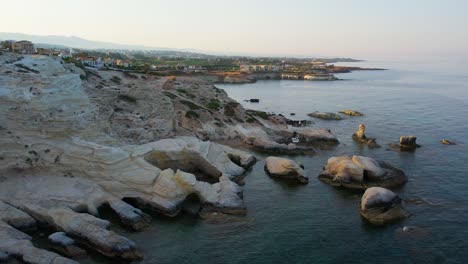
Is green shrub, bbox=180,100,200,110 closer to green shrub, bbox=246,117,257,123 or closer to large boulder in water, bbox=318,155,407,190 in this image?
green shrub, bbox=246,117,257,123

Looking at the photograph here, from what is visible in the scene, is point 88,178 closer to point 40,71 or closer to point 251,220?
point 251,220

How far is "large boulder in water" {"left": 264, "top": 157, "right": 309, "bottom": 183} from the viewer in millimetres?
39559

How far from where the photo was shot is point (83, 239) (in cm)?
2544

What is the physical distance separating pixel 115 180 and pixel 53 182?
470 cm

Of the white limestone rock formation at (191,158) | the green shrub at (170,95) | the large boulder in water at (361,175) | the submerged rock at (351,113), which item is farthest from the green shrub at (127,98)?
the submerged rock at (351,113)

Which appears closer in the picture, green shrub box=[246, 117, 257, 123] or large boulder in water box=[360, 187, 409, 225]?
large boulder in water box=[360, 187, 409, 225]

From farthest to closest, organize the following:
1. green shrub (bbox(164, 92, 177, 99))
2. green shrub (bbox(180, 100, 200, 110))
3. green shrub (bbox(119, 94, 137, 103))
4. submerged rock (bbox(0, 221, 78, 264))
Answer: green shrub (bbox(164, 92, 177, 99)), green shrub (bbox(180, 100, 200, 110)), green shrub (bbox(119, 94, 137, 103)), submerged rock (bbox(0, 221, 78, 264))

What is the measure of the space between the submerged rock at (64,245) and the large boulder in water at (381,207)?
66.8 ft

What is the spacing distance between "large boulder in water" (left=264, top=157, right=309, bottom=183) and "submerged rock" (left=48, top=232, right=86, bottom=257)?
69.6 feet

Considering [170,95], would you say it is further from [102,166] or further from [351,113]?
[351,113]

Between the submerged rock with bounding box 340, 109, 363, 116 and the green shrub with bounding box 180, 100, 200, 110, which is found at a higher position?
the green shrub with bounding box 180, 100, 200, 110

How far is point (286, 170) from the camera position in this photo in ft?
132

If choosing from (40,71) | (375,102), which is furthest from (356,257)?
(375,102)

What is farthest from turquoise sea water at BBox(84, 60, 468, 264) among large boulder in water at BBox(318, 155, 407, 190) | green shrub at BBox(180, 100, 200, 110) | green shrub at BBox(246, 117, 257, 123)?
green shrub at BBox(246, 117, 257, 123)
